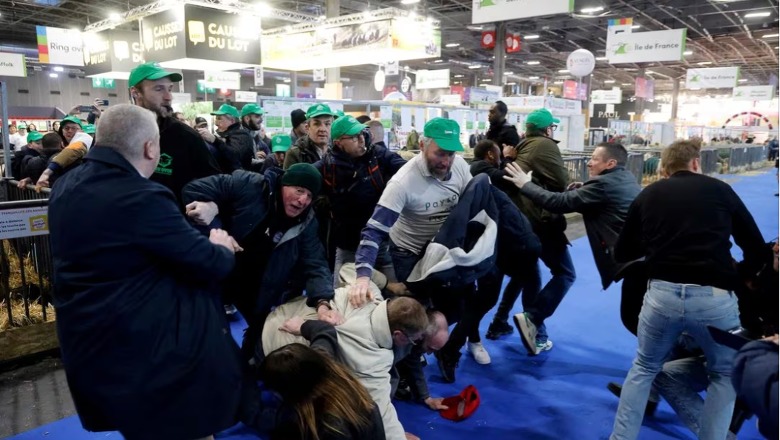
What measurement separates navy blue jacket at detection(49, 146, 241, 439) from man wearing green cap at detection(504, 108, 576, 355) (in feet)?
9.37

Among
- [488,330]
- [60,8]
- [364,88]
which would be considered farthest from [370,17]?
[364,88]

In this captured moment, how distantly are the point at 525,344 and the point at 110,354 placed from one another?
10.6 feet

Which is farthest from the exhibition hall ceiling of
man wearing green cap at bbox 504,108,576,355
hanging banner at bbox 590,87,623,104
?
man wearing green cap at bbox 504,108,576,355

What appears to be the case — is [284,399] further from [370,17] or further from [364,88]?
[364,88]

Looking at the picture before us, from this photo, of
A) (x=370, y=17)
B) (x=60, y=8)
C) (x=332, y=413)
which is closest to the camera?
(x=332, y=413)

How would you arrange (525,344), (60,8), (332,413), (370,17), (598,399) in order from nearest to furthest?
(332,413)
(598,399)
(525,344)
(370,17)
(60,8)

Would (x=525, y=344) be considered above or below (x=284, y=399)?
below

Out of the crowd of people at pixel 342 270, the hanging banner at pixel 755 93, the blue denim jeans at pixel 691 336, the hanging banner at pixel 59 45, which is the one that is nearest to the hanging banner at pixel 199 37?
the hanging banner at pixel 59 45

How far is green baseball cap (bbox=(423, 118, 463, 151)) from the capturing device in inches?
117

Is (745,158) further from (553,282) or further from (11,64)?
(11,64)

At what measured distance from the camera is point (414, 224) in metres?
3.28

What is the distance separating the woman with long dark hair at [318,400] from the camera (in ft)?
6.23

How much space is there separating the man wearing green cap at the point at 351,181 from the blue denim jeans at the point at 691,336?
4.73 ft

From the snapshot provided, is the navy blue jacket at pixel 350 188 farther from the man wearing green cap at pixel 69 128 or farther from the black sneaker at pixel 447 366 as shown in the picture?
the man wearing green cap at pixel 69 128
